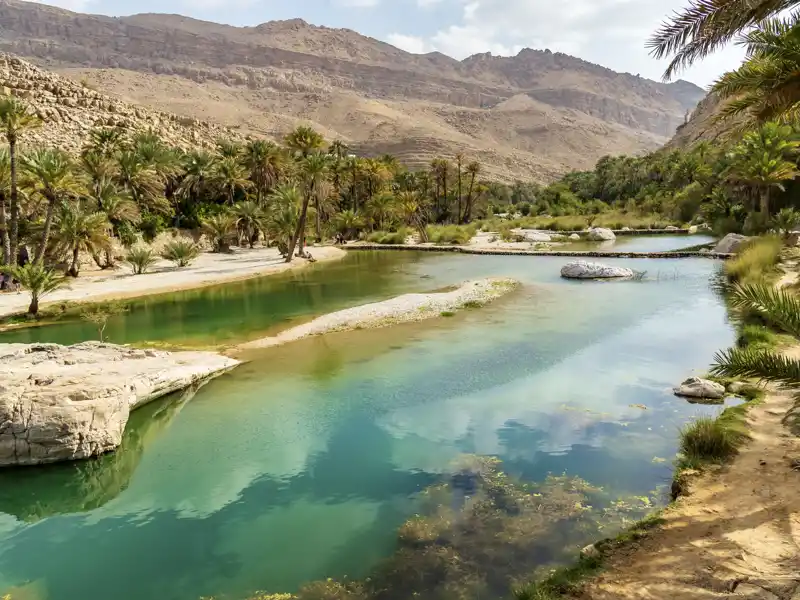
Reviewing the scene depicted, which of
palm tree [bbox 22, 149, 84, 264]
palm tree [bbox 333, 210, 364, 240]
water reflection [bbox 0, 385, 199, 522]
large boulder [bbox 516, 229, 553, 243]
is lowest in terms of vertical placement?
water reflection [bbox 0, 385, 199, 522]

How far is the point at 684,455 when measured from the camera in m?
8.99

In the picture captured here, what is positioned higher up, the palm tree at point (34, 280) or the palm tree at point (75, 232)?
the palm tree at point (75, 232)

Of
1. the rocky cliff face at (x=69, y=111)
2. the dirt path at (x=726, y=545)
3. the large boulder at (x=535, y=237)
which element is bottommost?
the dirt path at (x=726, y=545)

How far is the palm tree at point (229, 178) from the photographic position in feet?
156

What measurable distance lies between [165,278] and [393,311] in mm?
15230

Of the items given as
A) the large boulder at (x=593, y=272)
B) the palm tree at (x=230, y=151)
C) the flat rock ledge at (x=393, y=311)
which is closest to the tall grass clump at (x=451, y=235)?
the palm tree at (x=230, y=151)

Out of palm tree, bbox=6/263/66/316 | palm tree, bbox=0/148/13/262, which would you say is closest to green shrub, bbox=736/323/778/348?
palm tree, bbox=6/263/66/316

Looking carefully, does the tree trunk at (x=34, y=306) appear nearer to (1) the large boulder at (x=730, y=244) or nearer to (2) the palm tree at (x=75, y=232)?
(2) the palm tree at (x=75, y=232)

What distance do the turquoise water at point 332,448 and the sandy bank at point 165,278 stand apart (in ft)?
17.1

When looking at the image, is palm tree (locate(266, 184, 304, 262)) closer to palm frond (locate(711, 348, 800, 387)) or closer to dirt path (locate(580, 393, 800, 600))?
dirt path (locate(580, 393, 800, 600))

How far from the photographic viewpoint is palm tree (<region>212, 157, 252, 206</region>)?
47.5 m

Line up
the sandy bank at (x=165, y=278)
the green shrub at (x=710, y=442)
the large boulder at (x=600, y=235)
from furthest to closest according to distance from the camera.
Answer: the large boulder at (x=600, y=235), the sandy bank at (x=165, y=278), the green shrub at (x=710, y=442)

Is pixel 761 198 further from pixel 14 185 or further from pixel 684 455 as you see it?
pixel 14 185

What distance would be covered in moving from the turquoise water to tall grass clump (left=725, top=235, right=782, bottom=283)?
9.27 ft
